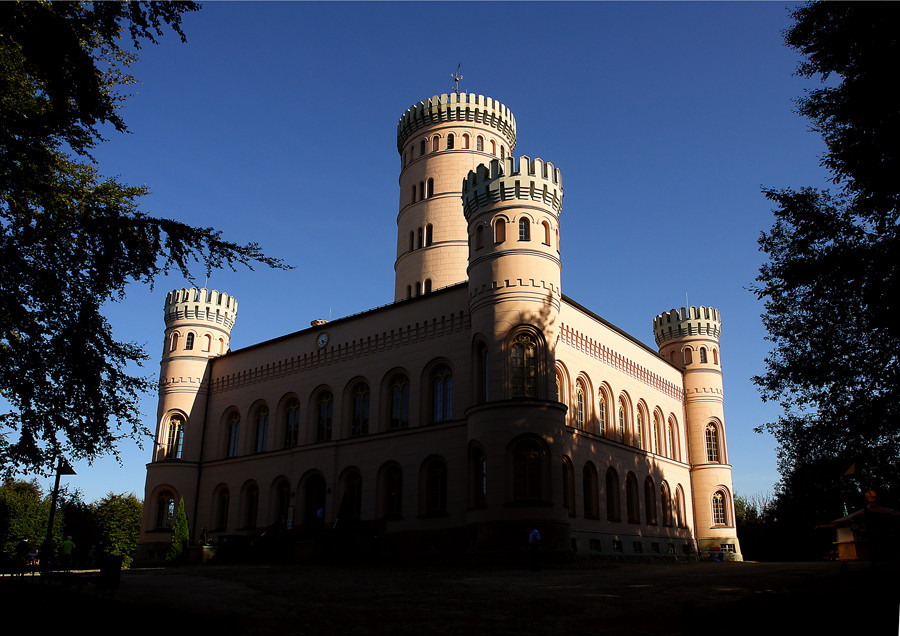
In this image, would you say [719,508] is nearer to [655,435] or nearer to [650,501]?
[655,435]

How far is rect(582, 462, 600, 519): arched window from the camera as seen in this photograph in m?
31.5

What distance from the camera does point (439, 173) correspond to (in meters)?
41.8

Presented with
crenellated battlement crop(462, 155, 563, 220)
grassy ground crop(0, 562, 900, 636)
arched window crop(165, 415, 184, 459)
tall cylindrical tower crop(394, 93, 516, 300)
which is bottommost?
grassy ground crop(0, 562, 900, 636)

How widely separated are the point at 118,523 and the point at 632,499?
51.5 metres

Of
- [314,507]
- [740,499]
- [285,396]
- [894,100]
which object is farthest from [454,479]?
[740,499]

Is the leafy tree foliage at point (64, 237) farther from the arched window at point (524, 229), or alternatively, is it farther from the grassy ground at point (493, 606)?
the arched window at point (524, 229)

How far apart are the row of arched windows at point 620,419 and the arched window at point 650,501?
1.82 m

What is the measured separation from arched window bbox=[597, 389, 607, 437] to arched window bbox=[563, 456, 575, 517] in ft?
14.3

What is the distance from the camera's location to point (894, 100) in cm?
1457

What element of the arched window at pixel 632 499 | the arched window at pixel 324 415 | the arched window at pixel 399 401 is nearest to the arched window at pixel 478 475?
the arched window at pixel 399 401

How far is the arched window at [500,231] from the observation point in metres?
29.4

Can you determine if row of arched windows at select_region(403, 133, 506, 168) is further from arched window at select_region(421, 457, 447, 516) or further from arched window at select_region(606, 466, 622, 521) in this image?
arched window at select_region(421, 457, 447, 516)

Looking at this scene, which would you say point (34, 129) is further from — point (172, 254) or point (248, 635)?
point (248, 635)

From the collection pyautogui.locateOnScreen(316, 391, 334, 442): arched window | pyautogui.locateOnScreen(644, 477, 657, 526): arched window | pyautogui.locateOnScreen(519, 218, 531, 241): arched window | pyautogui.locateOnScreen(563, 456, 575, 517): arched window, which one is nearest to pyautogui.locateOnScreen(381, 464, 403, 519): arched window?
pyautogui.locateOnScreen(316, 391, 334, 442): arched window
